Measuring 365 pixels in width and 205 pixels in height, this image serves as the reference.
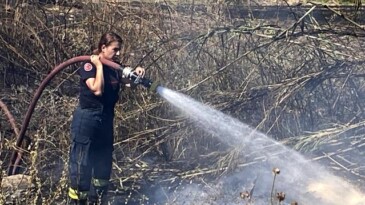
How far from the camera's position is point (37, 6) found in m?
7.15

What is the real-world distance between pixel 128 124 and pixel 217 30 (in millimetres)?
1398

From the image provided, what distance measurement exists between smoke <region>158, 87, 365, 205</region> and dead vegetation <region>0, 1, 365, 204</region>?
14 centimetres

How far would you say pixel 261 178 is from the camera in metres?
5.61

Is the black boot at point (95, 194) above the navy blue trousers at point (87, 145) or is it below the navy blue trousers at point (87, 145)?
below

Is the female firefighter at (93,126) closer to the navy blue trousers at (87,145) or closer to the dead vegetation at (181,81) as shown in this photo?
the navy blue trousers at (87,145)

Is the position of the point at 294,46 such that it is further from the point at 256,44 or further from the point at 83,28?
the point at 83,28

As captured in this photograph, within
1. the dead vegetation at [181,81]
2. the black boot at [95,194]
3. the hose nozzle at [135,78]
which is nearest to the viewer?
the hose nozzle at [135,78]

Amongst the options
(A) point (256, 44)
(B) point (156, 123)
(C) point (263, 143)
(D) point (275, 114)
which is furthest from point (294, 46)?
(B) point (156, 123)

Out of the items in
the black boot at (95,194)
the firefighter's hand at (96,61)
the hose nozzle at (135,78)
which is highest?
the firefighter's hand at (96,61)

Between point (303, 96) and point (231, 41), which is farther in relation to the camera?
point (231, 41)

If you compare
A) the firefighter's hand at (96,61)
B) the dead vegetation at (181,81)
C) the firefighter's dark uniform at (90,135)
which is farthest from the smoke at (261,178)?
the firefighter's hand at (96,61)

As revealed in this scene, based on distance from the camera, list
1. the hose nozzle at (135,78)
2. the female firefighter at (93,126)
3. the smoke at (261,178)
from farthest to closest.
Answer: the smoke at (261,178), the female firefighter at (93,126), the hose nozzle at (135,78)

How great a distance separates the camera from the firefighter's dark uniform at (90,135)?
193 inches

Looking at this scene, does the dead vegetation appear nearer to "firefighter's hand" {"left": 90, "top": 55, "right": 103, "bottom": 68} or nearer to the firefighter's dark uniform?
the firefighter's dark uniform
